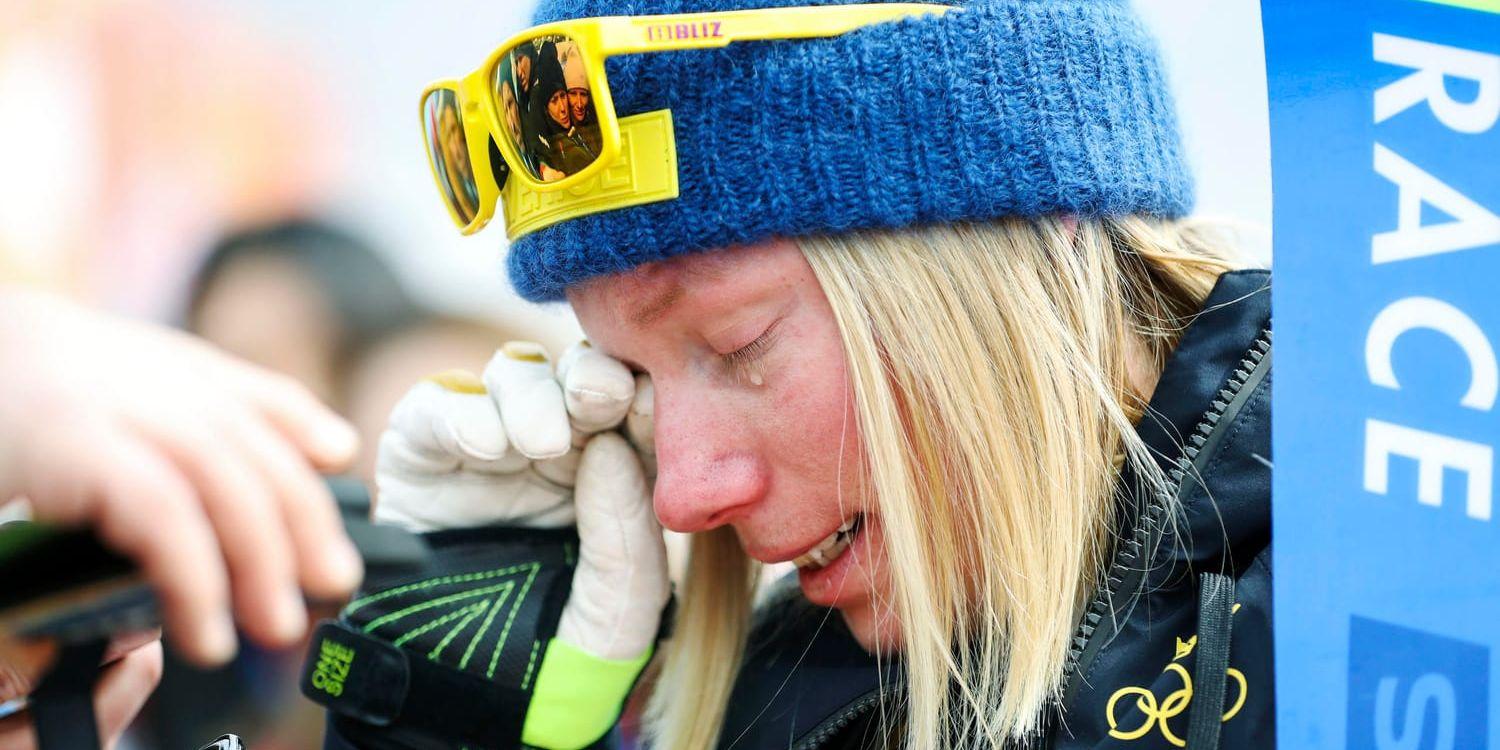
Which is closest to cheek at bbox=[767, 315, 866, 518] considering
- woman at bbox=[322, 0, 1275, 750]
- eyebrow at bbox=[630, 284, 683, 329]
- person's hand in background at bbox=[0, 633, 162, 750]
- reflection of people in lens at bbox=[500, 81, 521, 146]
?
woman at bbox=[322, 0, 1275, 750]

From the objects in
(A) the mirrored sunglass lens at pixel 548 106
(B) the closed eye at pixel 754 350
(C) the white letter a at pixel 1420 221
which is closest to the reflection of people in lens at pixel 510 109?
(A) the mirrored sunglass lens at pixel 548 106

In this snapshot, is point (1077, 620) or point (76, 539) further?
point (1077, 620)

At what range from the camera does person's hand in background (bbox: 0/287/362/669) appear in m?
0.44

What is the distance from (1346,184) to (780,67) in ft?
1.67

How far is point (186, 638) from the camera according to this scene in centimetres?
47

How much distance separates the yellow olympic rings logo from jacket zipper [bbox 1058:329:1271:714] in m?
0.05

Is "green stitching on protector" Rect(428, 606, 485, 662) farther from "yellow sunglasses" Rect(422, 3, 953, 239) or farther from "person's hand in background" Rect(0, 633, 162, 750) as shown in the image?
"person's hand in background" Rect(0, 633, 162, 750)

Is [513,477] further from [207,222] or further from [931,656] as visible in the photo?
[207,222]

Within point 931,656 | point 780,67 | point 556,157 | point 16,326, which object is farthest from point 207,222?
point 16,326

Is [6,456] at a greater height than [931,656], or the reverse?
[6,456]

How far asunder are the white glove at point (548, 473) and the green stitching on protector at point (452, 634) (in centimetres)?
11

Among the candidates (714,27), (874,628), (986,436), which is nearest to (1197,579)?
(986,436)

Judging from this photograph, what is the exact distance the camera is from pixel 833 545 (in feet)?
4.21

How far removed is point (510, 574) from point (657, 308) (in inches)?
21.8
